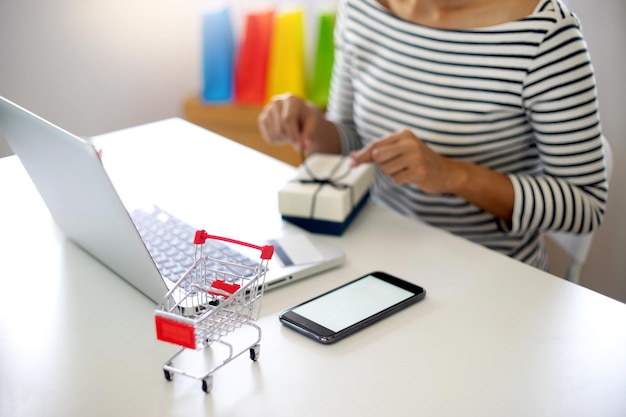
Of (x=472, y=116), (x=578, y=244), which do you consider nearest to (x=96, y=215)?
(x=472, y=116)

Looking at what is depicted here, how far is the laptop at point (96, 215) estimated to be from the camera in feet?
2.61

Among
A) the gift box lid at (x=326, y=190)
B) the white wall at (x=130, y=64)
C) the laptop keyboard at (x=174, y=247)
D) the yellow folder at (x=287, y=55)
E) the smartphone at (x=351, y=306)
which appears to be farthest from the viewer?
the yellow folder at (x=287, y=55)

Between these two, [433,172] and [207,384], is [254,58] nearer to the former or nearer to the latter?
[433,172]

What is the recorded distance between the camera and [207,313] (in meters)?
0.72

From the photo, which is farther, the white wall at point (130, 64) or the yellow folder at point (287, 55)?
the yellow folder at point (287, 55)

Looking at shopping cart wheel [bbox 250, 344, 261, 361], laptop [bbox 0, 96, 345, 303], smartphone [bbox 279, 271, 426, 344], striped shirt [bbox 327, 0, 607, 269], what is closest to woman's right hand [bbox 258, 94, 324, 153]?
striped shirt [bbox 327, 0, 607, 269]

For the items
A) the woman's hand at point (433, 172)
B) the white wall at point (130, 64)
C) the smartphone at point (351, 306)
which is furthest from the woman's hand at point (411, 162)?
the white wall at point (130, 64)

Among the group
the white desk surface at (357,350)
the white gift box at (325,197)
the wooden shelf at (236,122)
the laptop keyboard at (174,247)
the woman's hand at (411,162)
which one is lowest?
the wooden shelf at (236,122)

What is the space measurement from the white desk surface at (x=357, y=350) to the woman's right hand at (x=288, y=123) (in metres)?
0.34

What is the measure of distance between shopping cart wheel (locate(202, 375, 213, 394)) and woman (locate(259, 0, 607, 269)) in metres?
0.51

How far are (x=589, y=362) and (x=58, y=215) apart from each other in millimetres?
722

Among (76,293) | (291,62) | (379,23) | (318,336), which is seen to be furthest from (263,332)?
(291,62)

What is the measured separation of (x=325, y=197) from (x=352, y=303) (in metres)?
0.23

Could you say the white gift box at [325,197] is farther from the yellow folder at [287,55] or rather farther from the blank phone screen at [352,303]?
the yellow folder at [287,55]
